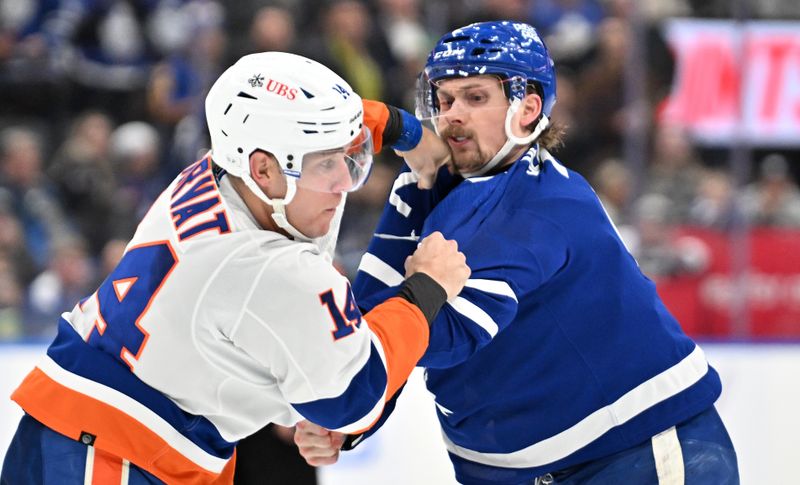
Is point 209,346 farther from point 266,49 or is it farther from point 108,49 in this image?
point 108,49

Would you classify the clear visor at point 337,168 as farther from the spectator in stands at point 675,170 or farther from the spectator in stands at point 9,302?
the spectator in stands at point 675,170

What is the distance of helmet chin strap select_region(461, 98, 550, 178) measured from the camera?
2934mm

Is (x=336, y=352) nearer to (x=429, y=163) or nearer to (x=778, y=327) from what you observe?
(x=429, y=163)

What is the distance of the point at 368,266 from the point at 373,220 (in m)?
2.78

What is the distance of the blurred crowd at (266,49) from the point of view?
6.01 metres

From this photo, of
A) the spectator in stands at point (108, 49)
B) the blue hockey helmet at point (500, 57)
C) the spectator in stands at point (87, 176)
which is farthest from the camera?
the spectator in stands at point (108, 49)

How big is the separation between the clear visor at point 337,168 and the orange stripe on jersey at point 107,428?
634 millimetres

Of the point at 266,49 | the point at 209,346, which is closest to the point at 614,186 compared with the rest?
the point at 266,49

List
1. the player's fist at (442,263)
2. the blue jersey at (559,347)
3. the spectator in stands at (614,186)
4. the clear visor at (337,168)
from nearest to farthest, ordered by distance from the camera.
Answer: the clear visor at (337,168)
the player's fist at (442,263)
the blue jersey at (559,347)
the spectator in stands at (614,186)

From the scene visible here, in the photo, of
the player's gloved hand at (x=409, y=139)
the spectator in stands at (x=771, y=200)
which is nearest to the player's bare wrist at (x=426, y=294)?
the player's gloved hand at (x=409, y=139)

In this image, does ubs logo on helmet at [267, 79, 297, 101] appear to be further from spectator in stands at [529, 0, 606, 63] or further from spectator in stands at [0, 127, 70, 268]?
spectator in stands at [529, 0, 606, 63]

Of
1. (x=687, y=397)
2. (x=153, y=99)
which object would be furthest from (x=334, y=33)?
(x=687, y=397)

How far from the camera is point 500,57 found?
9.52 feet

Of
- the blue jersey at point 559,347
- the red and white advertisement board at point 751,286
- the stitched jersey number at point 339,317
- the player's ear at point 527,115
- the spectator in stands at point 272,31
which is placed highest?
the player's ear at point 527,115
